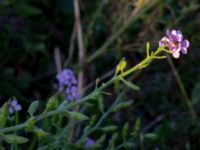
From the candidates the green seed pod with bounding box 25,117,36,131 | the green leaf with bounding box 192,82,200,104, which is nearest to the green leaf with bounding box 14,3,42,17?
the green leaf with bounding box 192,82,200,104

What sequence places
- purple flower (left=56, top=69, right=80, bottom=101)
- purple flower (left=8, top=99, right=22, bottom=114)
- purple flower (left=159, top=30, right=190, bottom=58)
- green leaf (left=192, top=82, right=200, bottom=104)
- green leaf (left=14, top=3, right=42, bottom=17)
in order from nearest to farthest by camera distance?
1. purple flower (left=159, top=30, right=190, bottom=58)
2. purple flower (left=8, top=99, right=22, bottom=114)
3. purple flower (left=56, top=69, right=80, bottom=101)
4. green leaf (left=192, top=82, right=200, bottom=104)
5. green leaf (left=14, top=3, right=42, bottom=17)

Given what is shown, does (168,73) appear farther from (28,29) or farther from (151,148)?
(28,29)

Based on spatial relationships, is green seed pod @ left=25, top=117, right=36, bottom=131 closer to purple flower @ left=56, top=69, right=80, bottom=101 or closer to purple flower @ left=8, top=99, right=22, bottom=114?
purple flower @ left=8, top=99, right=22, bottom=114

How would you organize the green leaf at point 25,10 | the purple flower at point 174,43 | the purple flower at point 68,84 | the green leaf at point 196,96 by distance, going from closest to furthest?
the purple flower at point 174,43 → the purple flower at point 68,84 → the green leaf at point 196,96 → the green leaf at point 25,10

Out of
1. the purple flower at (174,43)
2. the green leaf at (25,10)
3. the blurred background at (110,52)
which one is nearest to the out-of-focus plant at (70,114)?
the purple flower at (174,43)

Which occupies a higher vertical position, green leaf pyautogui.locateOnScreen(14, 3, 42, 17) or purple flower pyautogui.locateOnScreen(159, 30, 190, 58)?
green leaf pyautogui.locateOnScreen(14, 3, 42, 17)

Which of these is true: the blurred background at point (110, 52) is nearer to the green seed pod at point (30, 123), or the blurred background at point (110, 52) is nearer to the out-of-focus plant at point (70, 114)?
→ the out-of-focus plant at point (70, 114)

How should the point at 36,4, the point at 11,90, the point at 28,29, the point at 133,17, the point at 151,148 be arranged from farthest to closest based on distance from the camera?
the point at 36,4 → the point at 28,29 → the point at 133,17 → the point at 151,148 → the point at 11,90

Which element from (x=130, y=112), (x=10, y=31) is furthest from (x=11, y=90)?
(x=130, y=112)

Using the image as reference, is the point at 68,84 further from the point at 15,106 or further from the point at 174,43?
the point at 174,43
